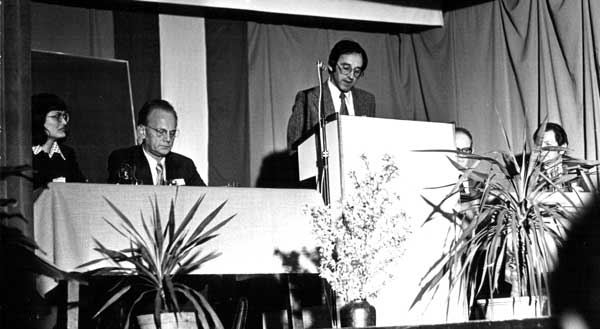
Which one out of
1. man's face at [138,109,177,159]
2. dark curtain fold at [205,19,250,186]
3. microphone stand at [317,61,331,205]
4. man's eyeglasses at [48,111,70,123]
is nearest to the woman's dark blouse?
man's eyeglasses at [48,111,70,123]

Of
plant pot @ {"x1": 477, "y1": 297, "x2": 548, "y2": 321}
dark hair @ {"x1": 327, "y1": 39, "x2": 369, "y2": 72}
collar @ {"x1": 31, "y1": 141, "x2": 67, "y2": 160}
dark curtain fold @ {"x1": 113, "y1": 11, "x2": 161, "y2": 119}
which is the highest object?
dark curtain fold @ {"x1": 113, "y1": 11, "x2": 161, "y2": 119}

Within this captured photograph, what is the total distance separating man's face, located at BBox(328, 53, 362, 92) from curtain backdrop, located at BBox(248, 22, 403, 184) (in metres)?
1.56

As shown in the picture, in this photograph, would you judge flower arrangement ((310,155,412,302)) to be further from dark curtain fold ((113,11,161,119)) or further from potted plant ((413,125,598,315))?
dark curtain fold ((113,11,161,119))

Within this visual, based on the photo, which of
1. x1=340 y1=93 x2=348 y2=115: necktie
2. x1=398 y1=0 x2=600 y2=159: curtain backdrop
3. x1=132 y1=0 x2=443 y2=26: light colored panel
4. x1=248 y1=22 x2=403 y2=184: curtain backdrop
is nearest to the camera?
x1=340 y1=93 x2=348 y2=115: necktie

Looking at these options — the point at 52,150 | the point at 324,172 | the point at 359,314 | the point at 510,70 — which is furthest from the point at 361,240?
the point at 510,70

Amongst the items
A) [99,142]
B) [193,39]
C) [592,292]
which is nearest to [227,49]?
[193,39]

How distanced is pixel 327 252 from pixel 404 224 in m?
0.31

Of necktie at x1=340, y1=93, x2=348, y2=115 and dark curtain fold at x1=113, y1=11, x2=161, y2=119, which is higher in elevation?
dark curtain fold at x1=113, y1=11, x2=161, y2=119

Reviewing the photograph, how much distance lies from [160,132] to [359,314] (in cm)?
181

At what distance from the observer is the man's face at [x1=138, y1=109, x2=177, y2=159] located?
416 centimetres

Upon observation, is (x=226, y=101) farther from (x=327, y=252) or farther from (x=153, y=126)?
(x=327, y=252)

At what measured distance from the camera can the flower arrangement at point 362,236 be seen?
2.83 m

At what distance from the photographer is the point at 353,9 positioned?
6.12 metres

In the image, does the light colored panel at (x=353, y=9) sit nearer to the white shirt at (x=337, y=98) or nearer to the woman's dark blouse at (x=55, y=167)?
the white shirt at (x=337, y=98)
